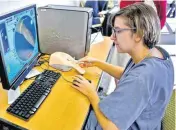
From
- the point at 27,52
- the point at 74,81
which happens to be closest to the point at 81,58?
the point at 74,81

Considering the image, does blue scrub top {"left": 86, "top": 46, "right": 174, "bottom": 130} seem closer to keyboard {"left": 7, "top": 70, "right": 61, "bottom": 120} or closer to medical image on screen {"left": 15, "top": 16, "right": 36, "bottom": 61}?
keyboard {"left": 7, "top": 70, "right": 61, "bottom": 120}

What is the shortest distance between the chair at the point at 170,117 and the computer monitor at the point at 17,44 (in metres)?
0.76

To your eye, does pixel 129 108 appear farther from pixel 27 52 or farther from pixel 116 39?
pixel 27 52

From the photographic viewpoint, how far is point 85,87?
1.00 metres

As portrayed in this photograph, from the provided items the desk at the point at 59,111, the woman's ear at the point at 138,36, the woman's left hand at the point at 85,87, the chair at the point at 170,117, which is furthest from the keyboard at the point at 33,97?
the chair at the point at 170,117

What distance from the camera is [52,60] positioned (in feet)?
4.15

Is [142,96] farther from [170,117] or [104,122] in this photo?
[170,117]

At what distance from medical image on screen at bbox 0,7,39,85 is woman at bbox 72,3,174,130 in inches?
13.3

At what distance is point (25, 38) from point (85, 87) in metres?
0.40

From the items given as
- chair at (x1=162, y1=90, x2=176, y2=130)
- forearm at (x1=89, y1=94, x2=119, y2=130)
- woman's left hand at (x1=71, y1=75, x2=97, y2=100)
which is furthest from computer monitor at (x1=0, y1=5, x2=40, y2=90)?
chair at (x1=162, y1=90, x2=176, y2=130)

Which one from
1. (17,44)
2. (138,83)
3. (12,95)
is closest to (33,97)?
(12,95)

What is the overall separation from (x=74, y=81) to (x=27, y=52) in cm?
30

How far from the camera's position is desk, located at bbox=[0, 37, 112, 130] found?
2.57 feet

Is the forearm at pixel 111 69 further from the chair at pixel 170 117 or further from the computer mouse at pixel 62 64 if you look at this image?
the chair at pixel 170 117
